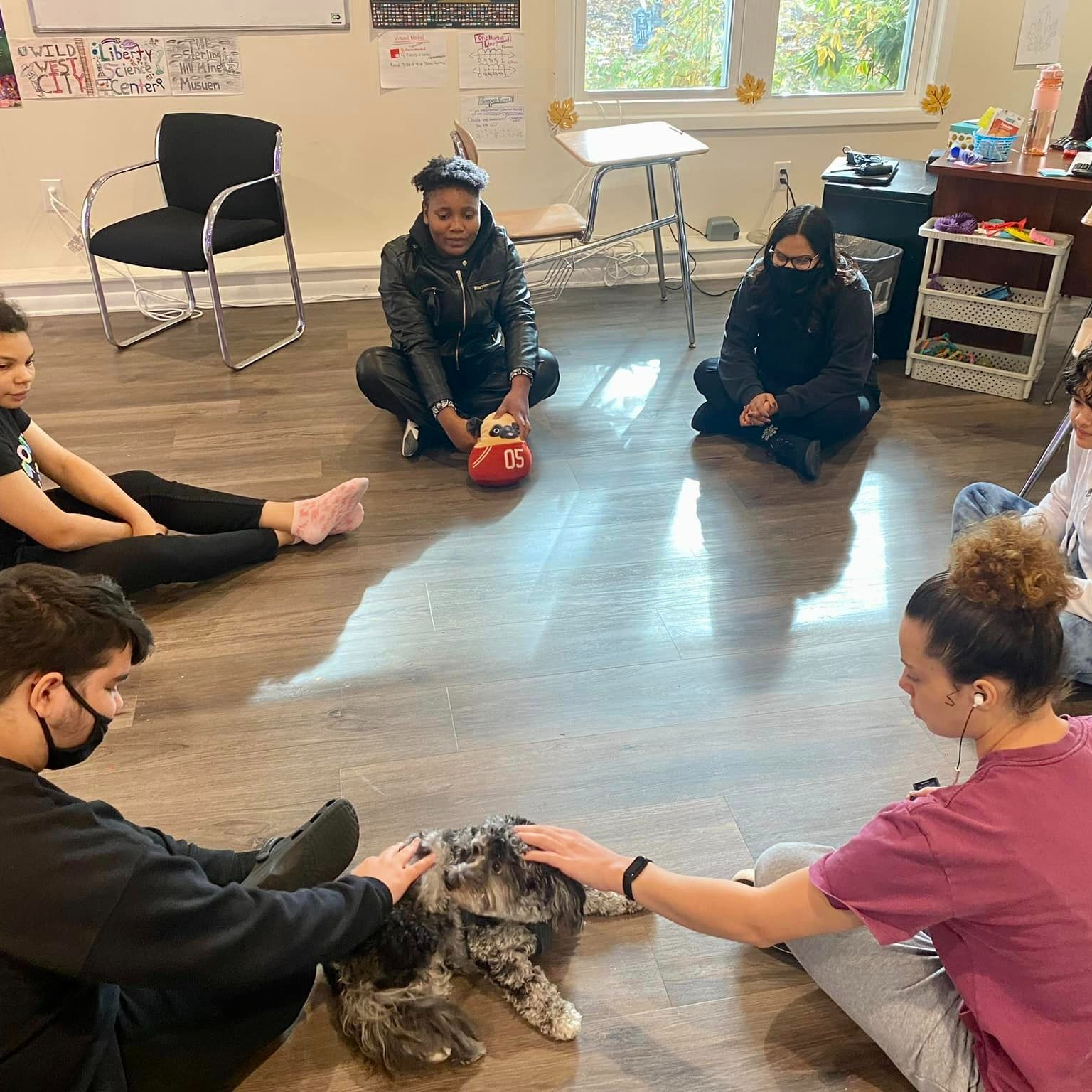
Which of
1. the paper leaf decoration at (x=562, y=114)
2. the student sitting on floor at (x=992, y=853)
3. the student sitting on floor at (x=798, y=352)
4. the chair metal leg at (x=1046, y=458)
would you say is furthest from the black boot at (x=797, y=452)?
the paper leaf decoration at (x=562, y=114)

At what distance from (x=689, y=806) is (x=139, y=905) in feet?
3.27

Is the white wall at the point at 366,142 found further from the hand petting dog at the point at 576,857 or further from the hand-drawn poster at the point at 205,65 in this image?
the hand petting dog at the point at 576,857

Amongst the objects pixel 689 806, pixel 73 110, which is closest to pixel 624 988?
pixel 689 806

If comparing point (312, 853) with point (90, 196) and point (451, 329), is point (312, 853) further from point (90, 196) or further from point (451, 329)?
point (90, 196)

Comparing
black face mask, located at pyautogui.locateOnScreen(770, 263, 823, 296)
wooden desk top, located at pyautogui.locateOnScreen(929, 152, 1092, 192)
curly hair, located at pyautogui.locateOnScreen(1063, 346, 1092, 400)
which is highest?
wooden desk top, located at pyautogui.locateOnScreen(929, 152, 1092, 192)

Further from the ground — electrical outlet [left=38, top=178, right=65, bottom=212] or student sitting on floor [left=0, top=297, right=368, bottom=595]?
electrical outlet [left=38, top=178, right=65, bottom=212]

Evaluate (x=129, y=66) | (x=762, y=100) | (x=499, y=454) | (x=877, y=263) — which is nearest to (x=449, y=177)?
(x=499, y=454)

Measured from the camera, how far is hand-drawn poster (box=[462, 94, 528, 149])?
418 cm

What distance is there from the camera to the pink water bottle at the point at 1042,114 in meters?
3.26

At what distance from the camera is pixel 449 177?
2711 mm

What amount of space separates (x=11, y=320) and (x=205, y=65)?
2.52 m

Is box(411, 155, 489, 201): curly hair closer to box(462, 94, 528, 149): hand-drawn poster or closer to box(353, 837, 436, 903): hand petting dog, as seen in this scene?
box(462, 94, 528, 149): hand-drawn poster

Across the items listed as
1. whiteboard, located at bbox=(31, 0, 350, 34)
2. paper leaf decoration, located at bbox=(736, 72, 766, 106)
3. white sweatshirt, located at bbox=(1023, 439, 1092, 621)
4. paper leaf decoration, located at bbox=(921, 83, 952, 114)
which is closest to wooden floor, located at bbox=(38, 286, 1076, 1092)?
→ white sweatshirt, located at bbox=(1023, 439, 1092, 621)

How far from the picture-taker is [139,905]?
1038mm
